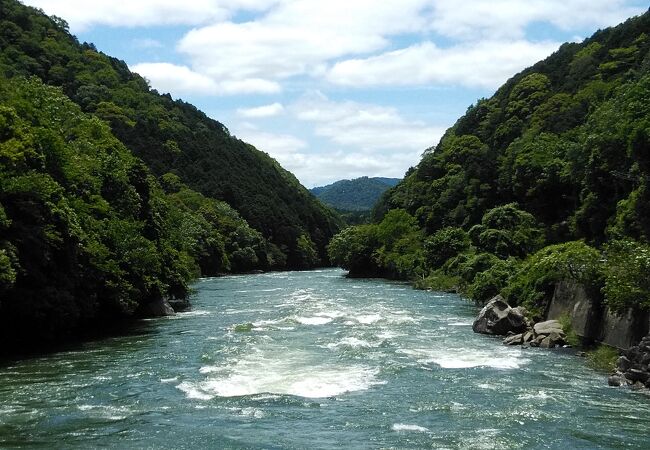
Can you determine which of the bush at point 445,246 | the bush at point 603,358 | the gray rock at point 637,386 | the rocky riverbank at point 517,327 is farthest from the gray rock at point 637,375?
the bush at point 445,246

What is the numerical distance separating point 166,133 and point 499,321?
407 ft

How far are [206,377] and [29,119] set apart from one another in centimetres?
2288

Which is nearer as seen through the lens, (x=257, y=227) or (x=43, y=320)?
(x=43, y=320)

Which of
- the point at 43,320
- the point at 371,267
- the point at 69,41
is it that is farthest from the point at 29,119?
the point at 69,41

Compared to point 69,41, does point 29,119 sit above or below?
below

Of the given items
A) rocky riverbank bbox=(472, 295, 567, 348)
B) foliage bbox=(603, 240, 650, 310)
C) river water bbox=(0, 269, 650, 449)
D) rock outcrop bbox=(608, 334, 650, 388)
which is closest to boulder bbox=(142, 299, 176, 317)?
river water bbox=(0, 269, 650, 449)

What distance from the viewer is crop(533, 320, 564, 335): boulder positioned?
3522cm

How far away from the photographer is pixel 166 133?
150 meters

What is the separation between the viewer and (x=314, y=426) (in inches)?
805

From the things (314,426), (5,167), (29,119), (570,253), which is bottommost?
(314,426)

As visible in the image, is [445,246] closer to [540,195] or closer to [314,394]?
[540,195]

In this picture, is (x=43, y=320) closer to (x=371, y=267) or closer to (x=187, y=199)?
(x=371, y=267)

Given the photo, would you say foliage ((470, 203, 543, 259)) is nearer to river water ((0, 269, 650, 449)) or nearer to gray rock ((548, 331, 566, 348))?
river water ((0, 269, 650, 449))

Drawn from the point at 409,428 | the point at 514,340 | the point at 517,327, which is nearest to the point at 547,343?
the point at 514,340
